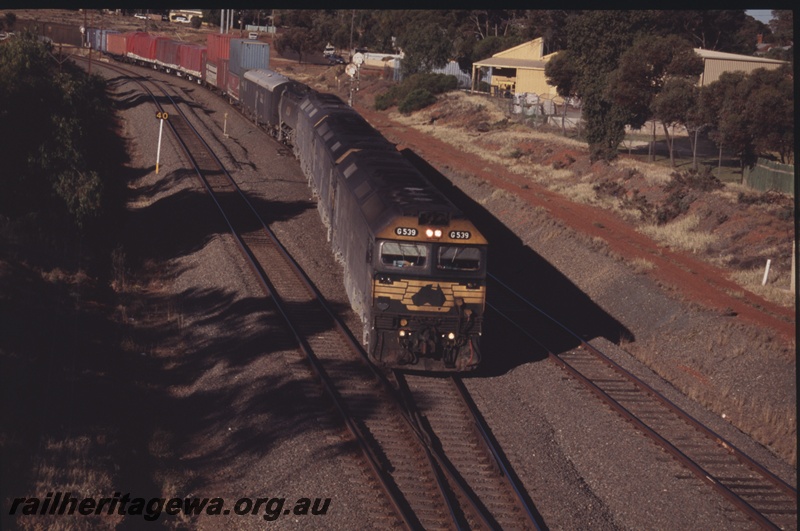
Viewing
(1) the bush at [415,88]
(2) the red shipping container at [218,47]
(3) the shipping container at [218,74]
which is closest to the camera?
(2) the red shipping container at [218,47]

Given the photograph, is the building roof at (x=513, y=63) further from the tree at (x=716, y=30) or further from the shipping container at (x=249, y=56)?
the shipping container at (x=249, y=56)

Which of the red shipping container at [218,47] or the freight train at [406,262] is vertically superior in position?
the red shipping container at [218,47]

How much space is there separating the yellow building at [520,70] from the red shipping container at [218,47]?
83.6 feet

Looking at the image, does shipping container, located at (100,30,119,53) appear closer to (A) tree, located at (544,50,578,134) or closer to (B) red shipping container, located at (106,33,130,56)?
(B) red shipping container, located at (106,33,130,56)

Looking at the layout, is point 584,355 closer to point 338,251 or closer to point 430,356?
point 430,356

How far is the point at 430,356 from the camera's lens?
650 inches

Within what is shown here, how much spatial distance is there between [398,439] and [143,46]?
83.7 metres

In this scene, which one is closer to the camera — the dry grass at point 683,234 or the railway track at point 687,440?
the railway track at point 687,440

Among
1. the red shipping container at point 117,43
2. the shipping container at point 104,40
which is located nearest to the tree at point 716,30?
the red shipping container at point 117,43

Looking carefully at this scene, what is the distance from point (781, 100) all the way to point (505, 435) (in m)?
26.9

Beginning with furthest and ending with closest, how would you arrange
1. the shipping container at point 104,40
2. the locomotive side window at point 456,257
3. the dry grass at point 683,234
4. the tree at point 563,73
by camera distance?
the shipping container at point 104,40
the tree at point 563,73
the dry grass at point 683,234
the locomotive side window at point 456,257

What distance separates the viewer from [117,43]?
3755 inches

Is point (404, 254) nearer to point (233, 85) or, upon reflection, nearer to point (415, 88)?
point (233, 85)

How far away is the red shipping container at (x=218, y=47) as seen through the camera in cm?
6009
